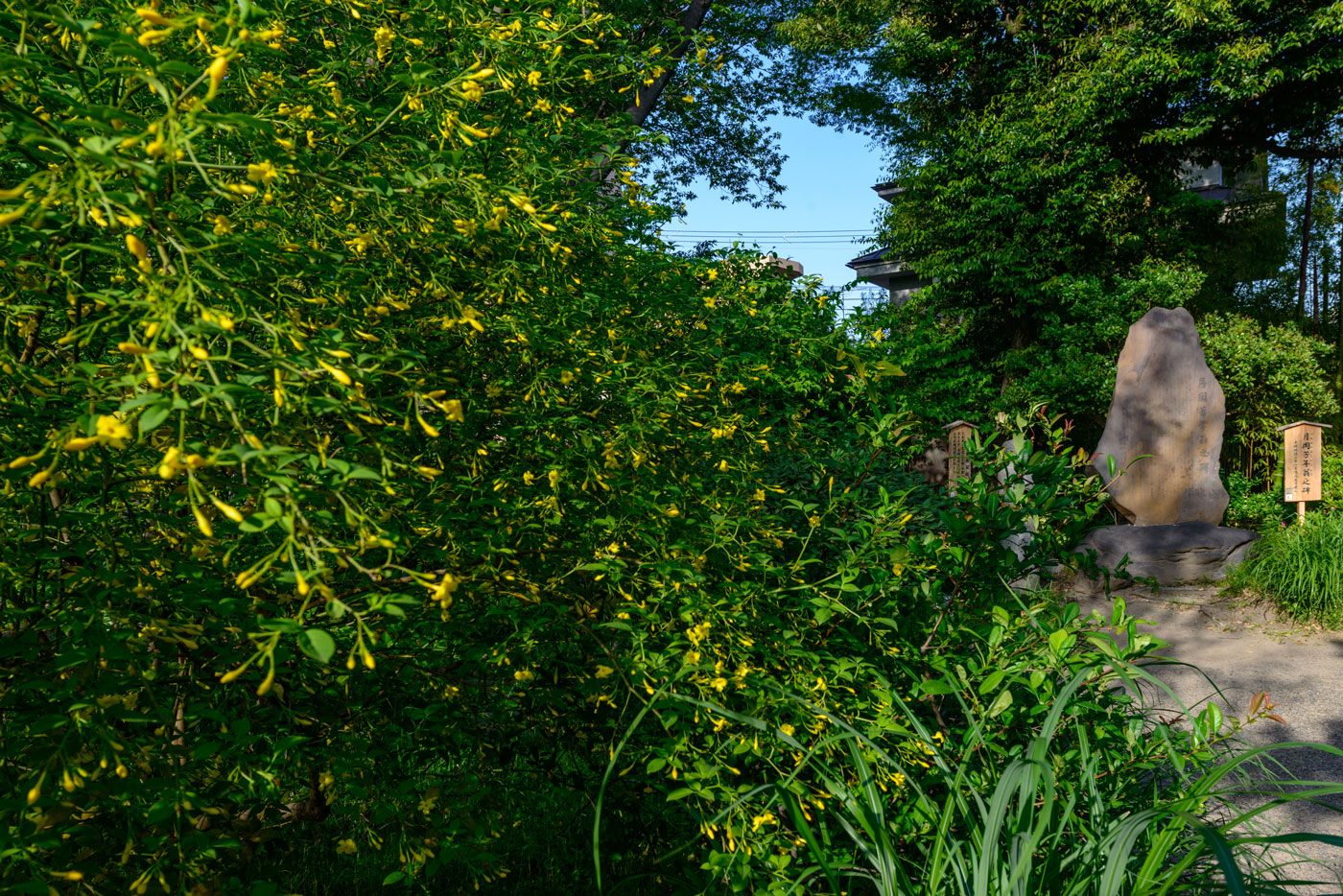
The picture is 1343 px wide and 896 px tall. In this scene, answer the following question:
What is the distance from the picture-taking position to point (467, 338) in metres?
1.84

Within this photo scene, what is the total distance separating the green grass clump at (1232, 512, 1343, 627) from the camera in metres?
5.88

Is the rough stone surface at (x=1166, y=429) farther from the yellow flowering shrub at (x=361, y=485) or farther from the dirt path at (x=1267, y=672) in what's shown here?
the yellow flowering shrub at (x=361, y=485)

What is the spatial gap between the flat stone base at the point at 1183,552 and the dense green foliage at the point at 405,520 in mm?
5800

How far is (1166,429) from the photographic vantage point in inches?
320

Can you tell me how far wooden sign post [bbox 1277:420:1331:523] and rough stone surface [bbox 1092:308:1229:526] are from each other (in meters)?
0.88

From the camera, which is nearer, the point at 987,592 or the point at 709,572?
the point at 709,572

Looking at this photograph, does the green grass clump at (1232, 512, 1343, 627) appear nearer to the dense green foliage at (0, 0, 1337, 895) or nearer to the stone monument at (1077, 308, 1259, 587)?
the stone monument at (1077, 308, 1259, 587)

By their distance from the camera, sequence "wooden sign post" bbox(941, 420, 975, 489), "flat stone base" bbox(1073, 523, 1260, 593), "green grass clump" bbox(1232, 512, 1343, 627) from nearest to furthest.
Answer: "green grass clump" bbox(1232, 512, 1343, 627) → "flat stone base" bbox(1073, 523, 1260, 593) → "wooden sign post" bbox(941, 420, 975, 489)

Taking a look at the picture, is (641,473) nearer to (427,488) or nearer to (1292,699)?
(427,488)

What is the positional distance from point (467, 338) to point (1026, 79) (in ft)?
36.5

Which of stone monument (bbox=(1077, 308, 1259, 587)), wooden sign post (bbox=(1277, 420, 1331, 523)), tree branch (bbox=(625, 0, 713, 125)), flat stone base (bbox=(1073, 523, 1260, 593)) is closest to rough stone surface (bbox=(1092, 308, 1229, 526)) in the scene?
stone monument (bbox=(1077, 308, 1259, 587))

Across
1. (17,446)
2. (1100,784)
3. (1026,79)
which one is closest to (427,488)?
(17,446)

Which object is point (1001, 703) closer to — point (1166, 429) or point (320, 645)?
point (320, 645)

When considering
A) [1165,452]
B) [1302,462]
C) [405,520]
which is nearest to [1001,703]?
[405,520]
